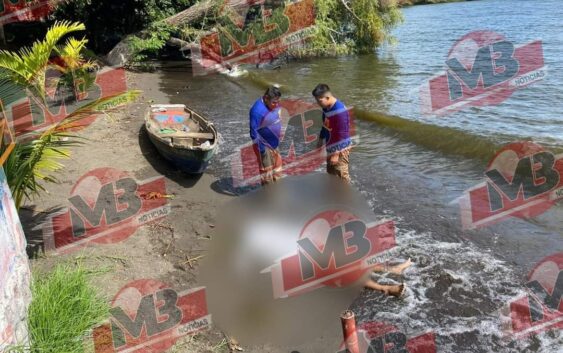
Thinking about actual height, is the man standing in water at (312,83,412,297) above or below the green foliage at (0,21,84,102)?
below

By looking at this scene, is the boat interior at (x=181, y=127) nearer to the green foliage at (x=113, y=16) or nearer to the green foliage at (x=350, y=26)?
the green foliage at (x=113, y=16)

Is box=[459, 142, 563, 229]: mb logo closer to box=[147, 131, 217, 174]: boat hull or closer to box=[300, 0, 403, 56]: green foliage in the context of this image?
box=[147, 131, 217, 174]: boat hull

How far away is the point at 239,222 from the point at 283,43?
69.7 ft

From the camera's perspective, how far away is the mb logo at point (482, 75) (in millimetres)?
14770

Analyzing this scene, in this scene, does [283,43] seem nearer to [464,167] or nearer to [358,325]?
[464,167]

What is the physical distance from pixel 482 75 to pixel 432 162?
8688 millimetres

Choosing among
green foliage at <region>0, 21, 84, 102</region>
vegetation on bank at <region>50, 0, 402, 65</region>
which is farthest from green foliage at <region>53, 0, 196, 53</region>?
green foliage at <region>0, 21, 84, 102</region>

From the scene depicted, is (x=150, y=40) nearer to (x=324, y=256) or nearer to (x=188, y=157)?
(x=188, y=157)

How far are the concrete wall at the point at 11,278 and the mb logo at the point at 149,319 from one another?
31.3 inches

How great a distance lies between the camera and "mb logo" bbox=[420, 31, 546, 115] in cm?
1477

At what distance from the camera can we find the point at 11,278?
3941mm

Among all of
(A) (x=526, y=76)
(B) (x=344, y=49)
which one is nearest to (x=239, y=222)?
(A) (x=526, y=76)

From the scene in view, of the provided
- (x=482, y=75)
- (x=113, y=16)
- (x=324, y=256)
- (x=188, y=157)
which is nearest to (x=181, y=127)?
(x=188, y=157)

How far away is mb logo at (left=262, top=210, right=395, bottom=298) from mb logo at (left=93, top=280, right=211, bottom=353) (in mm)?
1509
